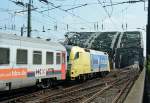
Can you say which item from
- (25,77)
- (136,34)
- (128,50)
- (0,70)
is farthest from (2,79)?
(136,34)

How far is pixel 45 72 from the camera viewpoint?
72.5 ft

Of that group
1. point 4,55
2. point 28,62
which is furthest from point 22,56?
point 4,55

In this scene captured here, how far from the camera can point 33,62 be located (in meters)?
20.2

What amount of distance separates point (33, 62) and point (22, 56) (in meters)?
1.44

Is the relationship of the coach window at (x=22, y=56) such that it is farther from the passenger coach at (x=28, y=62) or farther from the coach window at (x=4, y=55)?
the coach window at (x=4, y=55)

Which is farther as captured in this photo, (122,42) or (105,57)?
(122,42)

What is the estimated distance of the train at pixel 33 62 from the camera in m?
17.4

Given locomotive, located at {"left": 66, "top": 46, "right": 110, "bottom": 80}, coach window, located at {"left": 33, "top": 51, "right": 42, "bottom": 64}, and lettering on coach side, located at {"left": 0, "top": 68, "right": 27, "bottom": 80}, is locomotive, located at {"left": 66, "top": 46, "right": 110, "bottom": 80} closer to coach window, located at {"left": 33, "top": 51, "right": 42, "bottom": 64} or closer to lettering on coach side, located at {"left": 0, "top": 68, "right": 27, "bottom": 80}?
coach window, located at {"left": 33, "top": 51, "right": 42, "bottom": 64}

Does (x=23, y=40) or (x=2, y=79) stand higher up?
(x=23, y=40)

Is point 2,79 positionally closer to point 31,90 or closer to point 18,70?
point 18,70

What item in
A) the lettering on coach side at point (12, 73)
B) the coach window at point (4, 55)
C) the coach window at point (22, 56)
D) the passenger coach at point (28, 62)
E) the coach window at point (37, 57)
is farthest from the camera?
the coach window at point (37, 57)

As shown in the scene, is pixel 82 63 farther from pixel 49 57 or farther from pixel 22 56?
pixel 22 56

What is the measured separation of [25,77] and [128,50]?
109356 millimetres

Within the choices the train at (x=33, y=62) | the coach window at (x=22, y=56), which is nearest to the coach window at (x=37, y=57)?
the train at (x=33, y=62)
